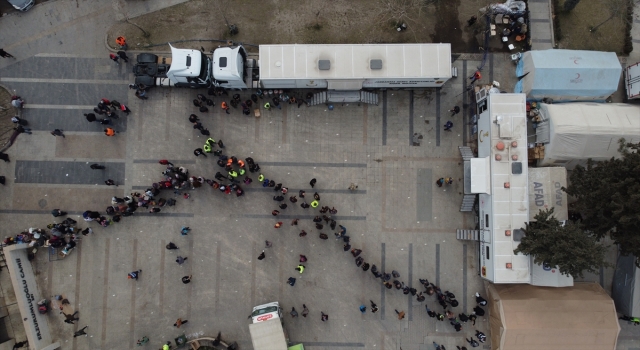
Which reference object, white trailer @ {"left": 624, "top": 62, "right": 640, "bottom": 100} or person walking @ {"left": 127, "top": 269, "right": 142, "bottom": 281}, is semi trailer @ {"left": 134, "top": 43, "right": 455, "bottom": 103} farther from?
person walking @ {"left": 127, "top": 269, "right": 142, "bottom": 281}

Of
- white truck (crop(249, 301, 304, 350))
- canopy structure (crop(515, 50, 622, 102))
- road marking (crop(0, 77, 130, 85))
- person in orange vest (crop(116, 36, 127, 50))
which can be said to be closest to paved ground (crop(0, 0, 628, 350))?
road marking (crop(0, 77, 130, 85))

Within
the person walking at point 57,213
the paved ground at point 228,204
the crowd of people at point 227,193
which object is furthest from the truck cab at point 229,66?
the person walking at point 57,213

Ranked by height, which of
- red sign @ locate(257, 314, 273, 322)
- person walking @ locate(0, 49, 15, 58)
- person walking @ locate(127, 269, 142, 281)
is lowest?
red sign @ locate(257, 314, 273, 322)

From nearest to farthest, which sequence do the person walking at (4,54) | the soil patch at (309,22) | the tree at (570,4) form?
the person walking at (4,54) → the tree at (570,4) → the soil patch at (309,22)

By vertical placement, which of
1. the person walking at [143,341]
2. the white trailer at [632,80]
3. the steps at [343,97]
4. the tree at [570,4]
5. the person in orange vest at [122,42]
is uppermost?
the tree at [570,4]

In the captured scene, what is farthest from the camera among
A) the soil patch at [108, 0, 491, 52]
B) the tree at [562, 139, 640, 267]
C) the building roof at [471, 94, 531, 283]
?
the soil patch at [108, 0, 491, 52]

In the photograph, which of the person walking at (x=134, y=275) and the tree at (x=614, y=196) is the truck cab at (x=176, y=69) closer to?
the person walking at (x=134, y=275)

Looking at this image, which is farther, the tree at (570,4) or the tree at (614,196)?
the tree at (570,4)
